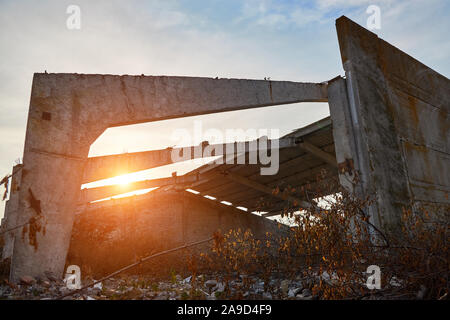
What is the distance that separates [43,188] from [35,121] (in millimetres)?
1125

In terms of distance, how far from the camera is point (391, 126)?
759 centimetres

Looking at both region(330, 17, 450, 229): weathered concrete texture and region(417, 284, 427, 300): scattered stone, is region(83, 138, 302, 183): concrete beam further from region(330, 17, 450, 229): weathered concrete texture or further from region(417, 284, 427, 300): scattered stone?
region(417, 284, 427, 300): scattered stone

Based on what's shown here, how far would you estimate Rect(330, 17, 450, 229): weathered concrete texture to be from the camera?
679cm

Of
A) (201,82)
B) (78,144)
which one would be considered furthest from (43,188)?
(201,82)

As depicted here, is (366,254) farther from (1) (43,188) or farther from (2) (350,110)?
(1) (43,188)

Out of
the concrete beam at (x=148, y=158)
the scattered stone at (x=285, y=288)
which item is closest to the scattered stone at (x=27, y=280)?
the scattered stone at (x=285, y=288)

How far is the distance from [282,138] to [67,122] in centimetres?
632

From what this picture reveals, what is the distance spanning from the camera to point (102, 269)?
10344 mm

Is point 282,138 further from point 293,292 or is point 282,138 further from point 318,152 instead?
point 293,292

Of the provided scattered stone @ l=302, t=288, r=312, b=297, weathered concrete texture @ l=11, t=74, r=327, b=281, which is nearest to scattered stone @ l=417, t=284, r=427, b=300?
scattered stone @ l=302, t=288, r=312, b=297

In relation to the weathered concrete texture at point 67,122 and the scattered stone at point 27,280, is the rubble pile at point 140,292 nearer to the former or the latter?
the scattered stone at point 27,280

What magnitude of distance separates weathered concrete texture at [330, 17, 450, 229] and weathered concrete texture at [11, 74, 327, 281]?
2736 mm

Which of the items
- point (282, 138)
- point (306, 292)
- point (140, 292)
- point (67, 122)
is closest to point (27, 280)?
point (140, 292)
